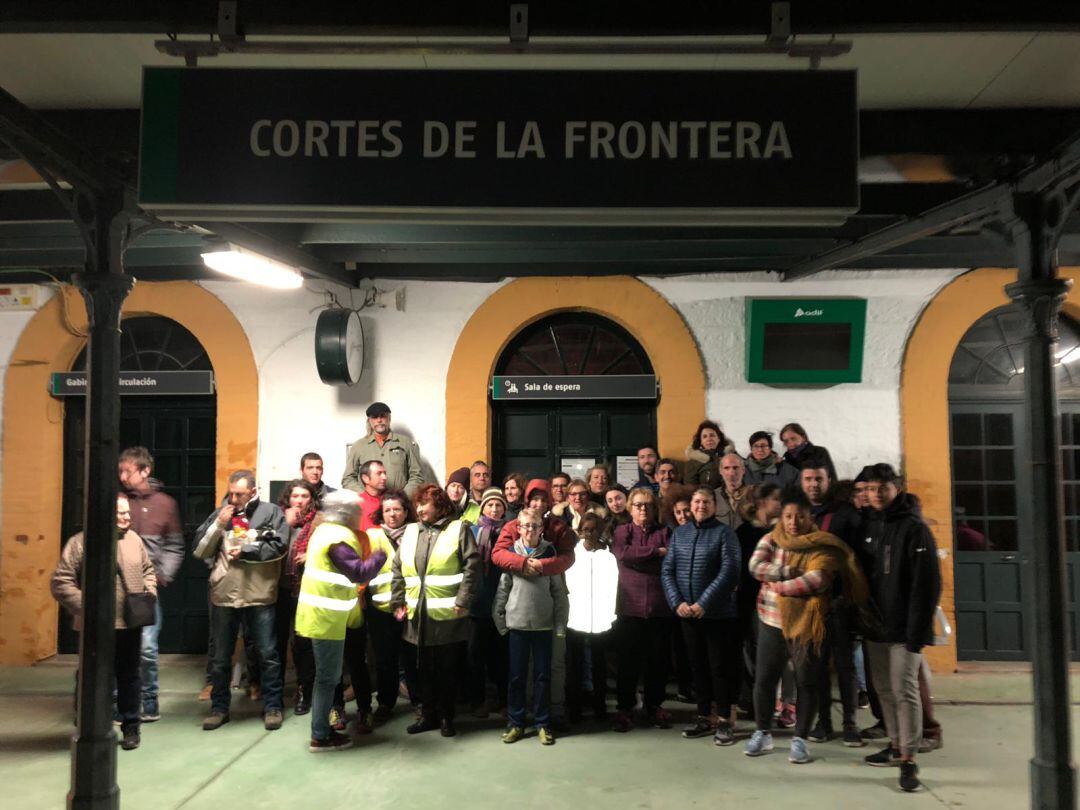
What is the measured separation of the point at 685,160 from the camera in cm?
243

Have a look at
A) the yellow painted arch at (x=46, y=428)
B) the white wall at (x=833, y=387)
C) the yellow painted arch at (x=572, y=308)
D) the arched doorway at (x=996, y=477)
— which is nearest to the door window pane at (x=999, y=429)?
the arched doorway at (x=996, y=477)

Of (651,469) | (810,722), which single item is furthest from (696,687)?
(651,469)

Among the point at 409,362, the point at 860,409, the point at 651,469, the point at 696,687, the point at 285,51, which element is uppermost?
the point at 285,51

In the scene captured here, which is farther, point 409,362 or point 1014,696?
point 409,362

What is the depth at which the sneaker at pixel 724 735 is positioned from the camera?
4938 millimetres

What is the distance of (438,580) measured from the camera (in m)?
5.00

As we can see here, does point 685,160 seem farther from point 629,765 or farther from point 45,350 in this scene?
point 45,350

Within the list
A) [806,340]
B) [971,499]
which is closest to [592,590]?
[806,340]

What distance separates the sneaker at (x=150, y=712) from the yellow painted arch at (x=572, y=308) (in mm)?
2974

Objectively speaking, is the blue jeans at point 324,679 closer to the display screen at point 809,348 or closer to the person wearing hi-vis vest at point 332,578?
the person wearing hi-vis vest at point 332,578

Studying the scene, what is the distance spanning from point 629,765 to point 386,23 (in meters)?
4.34

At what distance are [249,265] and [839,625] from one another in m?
4.88

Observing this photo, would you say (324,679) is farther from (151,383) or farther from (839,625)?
(151,383)

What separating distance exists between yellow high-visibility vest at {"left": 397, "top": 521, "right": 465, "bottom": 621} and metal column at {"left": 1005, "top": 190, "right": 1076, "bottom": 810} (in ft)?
11.2
